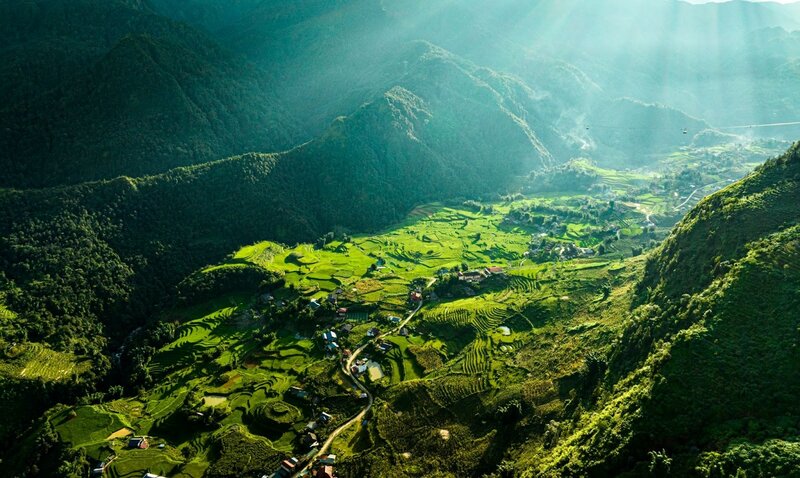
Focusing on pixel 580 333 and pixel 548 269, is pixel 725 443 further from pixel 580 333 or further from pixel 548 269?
pixel 548 269

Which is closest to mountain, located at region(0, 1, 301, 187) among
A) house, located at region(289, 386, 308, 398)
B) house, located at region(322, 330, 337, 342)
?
house, located at region(322, 330, 337, 342)

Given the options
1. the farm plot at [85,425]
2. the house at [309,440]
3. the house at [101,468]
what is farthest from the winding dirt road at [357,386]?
the farm plot at [85,425]

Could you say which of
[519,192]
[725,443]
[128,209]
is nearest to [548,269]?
[725,443]

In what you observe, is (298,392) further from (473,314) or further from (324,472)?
(473,314)

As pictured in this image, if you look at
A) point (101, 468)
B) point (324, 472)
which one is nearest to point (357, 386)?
point (324, 472)

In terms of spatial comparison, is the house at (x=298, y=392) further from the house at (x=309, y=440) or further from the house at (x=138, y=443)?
the house at (x=138, y=443)
